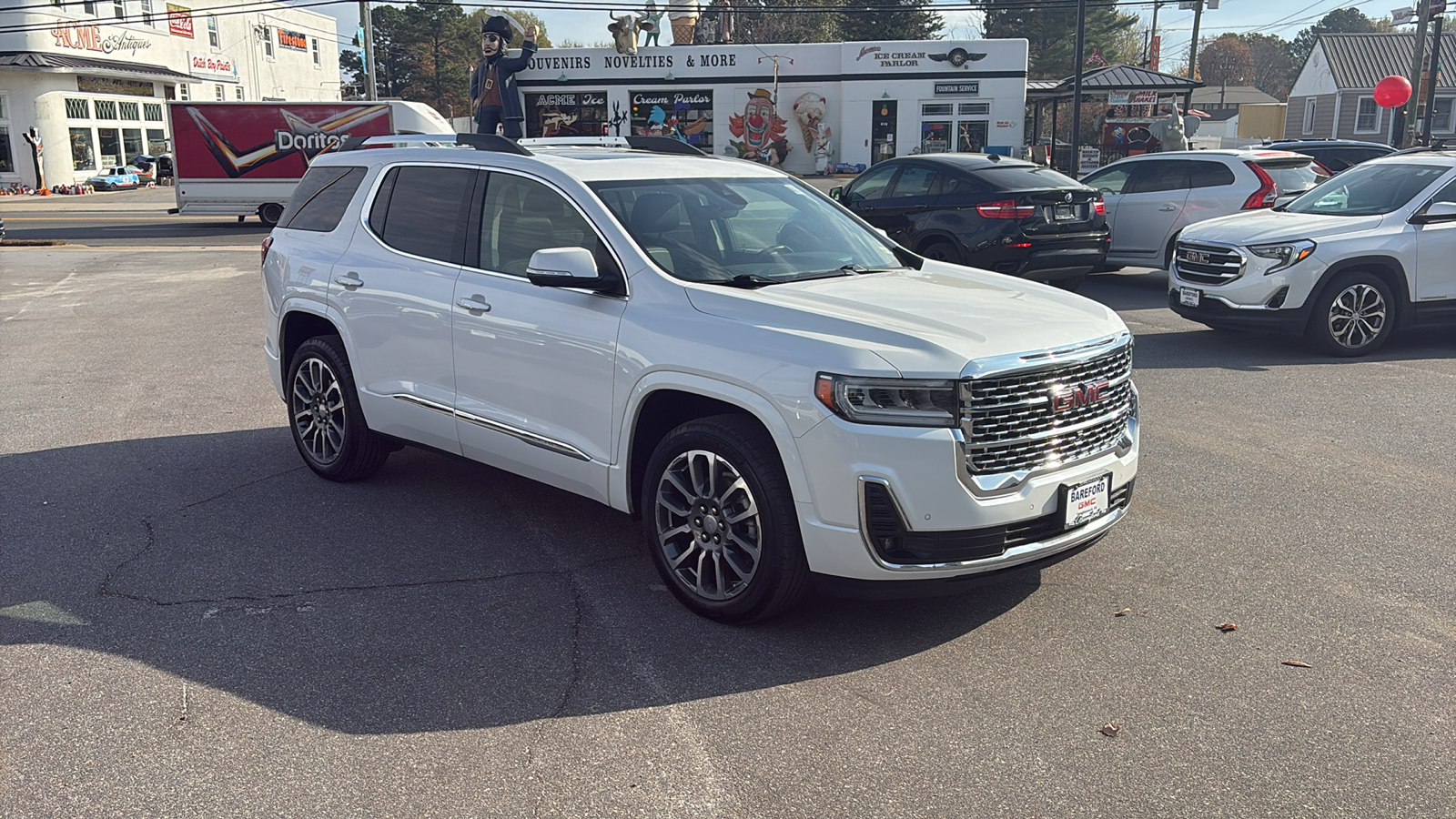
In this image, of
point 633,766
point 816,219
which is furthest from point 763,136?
point 633,766

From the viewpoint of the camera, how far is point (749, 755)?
366cm

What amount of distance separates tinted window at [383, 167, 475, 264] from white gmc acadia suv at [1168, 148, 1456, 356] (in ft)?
23.9

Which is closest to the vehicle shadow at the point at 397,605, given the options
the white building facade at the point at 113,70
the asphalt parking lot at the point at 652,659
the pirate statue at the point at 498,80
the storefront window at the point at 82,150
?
the asphalt parking lot at the point at 652,659

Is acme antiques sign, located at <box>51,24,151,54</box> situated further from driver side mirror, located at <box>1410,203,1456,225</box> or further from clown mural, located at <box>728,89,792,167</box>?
driver side mirror, located at <box>1410,203,1456,225</box>

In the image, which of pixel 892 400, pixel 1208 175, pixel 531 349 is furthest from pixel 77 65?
pixel 892 400

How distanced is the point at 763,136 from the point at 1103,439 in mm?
42120

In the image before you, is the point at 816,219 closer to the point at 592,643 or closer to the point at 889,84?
the point at 592,643

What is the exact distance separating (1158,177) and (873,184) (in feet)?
11.7

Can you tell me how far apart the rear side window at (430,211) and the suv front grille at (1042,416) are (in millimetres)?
2779

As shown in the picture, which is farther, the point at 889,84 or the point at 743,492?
the point at 889,84

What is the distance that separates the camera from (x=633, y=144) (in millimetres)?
6703

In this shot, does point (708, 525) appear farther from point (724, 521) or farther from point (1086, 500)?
point (1086, 500)

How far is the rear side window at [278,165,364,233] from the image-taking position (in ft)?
21.5

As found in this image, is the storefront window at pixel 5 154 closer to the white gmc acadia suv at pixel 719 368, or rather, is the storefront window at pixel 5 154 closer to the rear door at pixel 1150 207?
the rear door at pixel 1150 207
